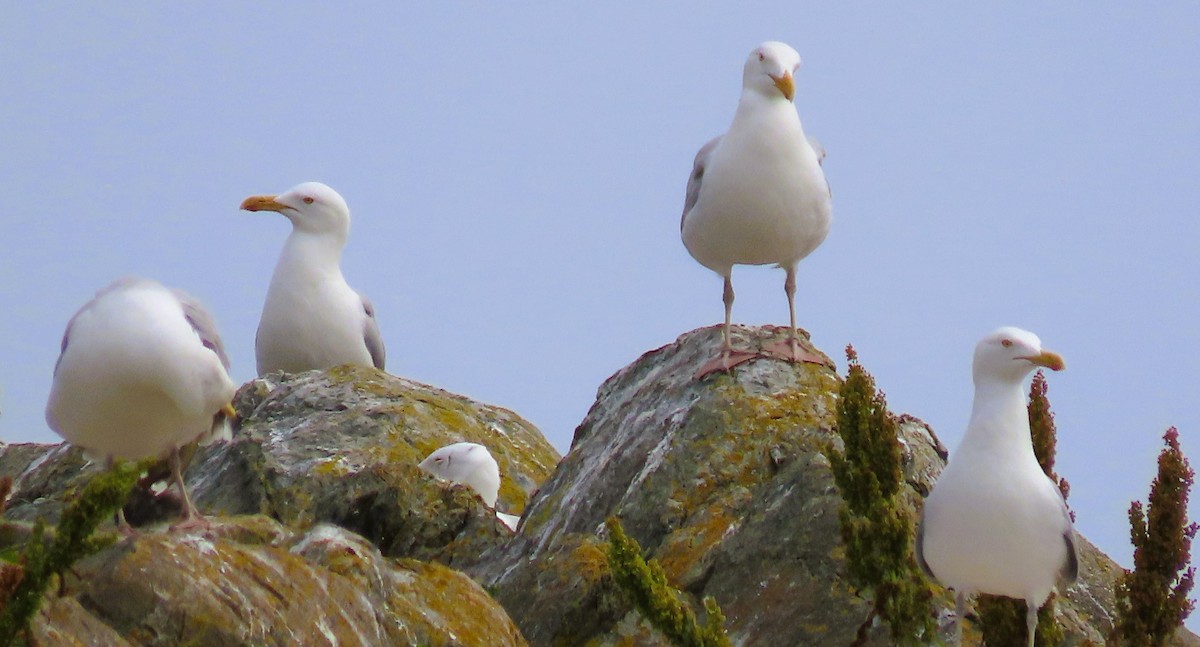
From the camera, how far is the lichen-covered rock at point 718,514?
9562 mm

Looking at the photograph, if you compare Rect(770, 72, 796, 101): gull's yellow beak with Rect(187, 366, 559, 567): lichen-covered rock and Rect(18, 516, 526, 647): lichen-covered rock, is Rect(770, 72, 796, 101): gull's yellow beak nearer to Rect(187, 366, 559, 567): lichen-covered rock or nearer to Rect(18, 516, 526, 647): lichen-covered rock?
Rect(187, 366, 559, 567): lichen-covered rock

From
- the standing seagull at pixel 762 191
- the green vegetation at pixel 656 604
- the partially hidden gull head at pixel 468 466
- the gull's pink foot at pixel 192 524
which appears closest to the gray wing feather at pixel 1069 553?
the green vegetation at pixel 656 604

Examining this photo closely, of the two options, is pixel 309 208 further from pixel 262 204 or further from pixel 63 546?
pixel 63 546

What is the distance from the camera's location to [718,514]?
10281 millimetres

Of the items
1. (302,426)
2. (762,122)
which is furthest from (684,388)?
(302,426)

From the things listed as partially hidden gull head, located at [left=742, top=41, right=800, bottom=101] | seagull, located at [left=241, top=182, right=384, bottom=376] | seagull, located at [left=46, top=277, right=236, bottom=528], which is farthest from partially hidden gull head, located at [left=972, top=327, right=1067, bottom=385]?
seagull, located at [left=241, top=182, right=384, bottom=376]

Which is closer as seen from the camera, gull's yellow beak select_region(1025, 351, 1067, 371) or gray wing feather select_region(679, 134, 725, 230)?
gull's yellow beak select_region(1025, 351, 1067, 371)

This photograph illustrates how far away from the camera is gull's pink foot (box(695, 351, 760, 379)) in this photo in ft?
37.7

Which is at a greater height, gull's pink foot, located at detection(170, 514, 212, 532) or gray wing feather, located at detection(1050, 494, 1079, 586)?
gray wing feather, located at detection(1050, 494, 1079, 586)

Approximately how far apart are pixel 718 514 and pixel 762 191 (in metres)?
2.46

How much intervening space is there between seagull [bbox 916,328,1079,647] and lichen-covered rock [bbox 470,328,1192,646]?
603 millimetres

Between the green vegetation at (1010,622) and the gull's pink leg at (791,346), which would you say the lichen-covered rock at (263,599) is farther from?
the gull's pink leg at (791,346)

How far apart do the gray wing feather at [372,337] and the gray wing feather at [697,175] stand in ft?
15.4

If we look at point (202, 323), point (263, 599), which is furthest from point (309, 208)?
point (263, 599)
